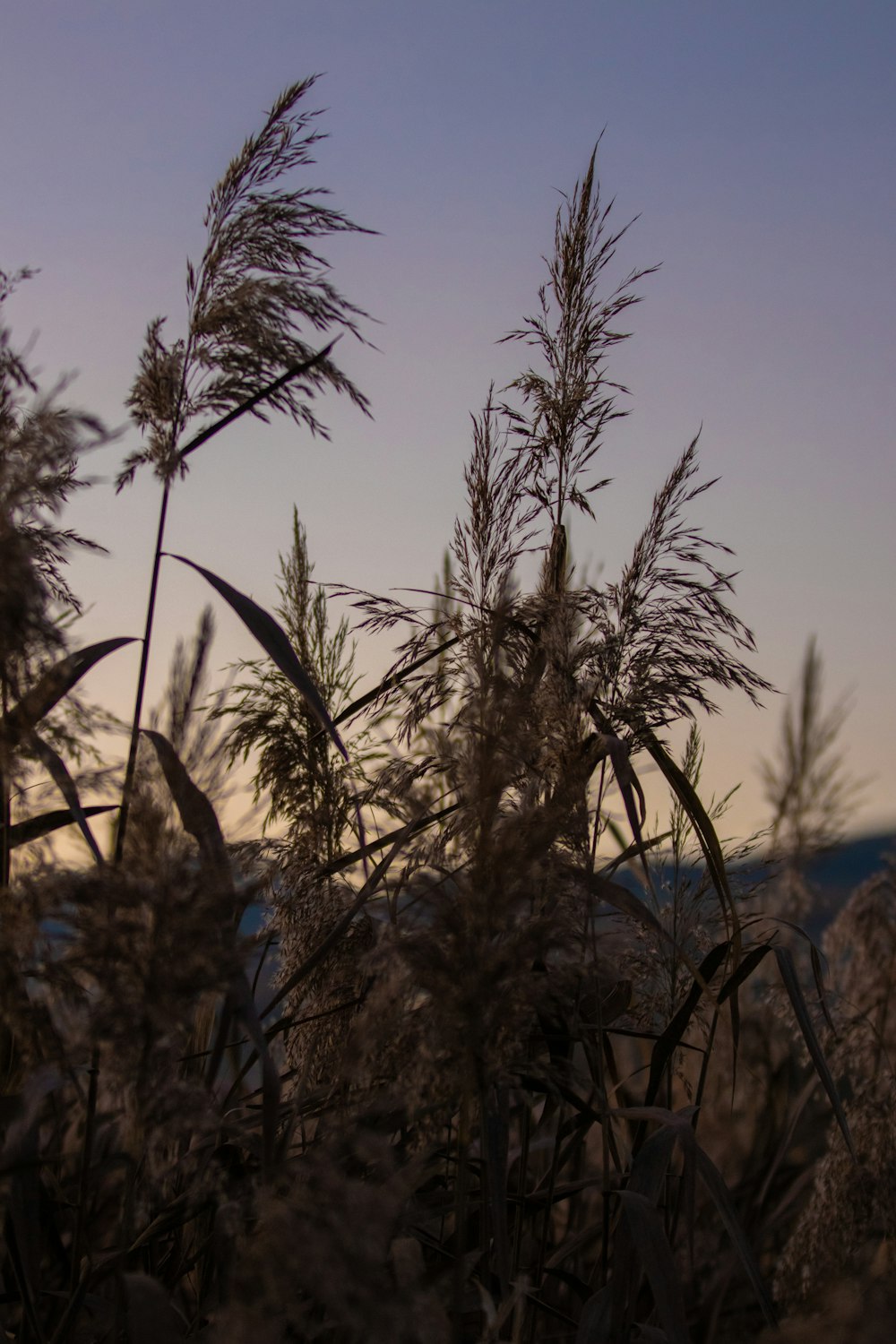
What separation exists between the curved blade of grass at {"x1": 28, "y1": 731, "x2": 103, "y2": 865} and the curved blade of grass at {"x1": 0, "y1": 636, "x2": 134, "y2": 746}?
30mm

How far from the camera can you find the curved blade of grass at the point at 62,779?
63.8 inches

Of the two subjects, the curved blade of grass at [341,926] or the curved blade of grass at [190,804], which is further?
the curved blade of grass at [341,926]

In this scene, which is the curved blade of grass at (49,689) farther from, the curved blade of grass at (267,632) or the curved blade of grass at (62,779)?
the curved blade of grass at (267,632)

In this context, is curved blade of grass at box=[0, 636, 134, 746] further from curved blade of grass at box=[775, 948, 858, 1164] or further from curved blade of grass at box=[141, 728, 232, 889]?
curved blade of grass at box=[775, 948, 858, 1164]

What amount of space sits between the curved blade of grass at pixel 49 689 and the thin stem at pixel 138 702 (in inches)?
3.7

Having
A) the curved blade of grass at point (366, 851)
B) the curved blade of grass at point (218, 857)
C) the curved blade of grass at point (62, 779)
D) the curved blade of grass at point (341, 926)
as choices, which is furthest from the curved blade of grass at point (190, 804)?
the curved blade of grass at point (366, 851)

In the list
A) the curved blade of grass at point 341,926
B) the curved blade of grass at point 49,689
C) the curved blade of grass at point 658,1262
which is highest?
the curved blade of grass at point 49,689

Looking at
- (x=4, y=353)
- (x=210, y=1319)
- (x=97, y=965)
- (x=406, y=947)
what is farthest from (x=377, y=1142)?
(x=4, y=353)

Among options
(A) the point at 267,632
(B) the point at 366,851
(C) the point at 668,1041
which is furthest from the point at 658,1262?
(A) the point at 267,632

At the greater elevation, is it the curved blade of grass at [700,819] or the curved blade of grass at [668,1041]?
the curved blade of grass at [700,819]

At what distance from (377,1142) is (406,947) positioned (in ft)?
0.71

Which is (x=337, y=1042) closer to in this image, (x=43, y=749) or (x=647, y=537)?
(x=43, y=749)

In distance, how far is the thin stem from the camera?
1.60m

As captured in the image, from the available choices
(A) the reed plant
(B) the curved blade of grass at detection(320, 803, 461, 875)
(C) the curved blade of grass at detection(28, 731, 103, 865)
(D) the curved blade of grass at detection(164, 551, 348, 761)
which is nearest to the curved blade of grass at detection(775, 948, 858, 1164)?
(A) the reed plant
